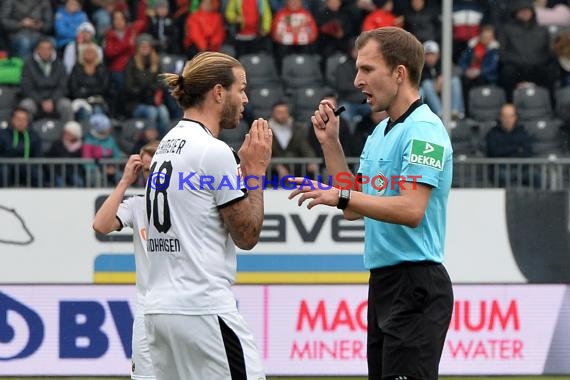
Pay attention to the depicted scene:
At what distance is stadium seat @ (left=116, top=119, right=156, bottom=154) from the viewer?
1259 centimetres

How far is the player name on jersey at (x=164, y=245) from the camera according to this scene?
4.70m

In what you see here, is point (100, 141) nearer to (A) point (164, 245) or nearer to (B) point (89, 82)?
(B) point (89, 82)

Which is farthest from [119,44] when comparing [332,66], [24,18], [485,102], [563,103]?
[563,103]

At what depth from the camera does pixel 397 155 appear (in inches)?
203

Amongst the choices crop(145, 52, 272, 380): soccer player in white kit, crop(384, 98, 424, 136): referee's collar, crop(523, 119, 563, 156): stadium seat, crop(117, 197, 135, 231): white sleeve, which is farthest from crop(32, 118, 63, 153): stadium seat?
crop(145, 52, 272, 380): soccer player in white kit

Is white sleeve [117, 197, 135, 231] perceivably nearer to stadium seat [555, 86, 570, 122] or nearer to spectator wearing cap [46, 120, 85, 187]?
spectator wearing cap [46, 120, 85, 187]

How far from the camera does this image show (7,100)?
13.2 metres

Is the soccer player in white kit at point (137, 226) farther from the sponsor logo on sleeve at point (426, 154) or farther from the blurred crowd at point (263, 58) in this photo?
the blurred crowd at point (263, 58)

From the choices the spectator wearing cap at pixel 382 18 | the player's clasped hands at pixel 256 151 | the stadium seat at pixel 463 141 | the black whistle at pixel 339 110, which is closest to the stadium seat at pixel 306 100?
the spectator wearing cap at pixel 382 18

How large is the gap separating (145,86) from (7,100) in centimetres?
151

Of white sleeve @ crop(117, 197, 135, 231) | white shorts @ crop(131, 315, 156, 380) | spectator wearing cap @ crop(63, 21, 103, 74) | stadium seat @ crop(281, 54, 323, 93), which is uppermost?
spectator wearing cap @ crop(63, 21, 103, 74)

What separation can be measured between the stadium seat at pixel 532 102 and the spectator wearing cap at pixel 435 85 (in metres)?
0.63

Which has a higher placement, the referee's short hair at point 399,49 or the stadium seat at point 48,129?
the referee's short hair at point 399,49

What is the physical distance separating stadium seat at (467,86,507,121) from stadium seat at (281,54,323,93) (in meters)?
1.73
